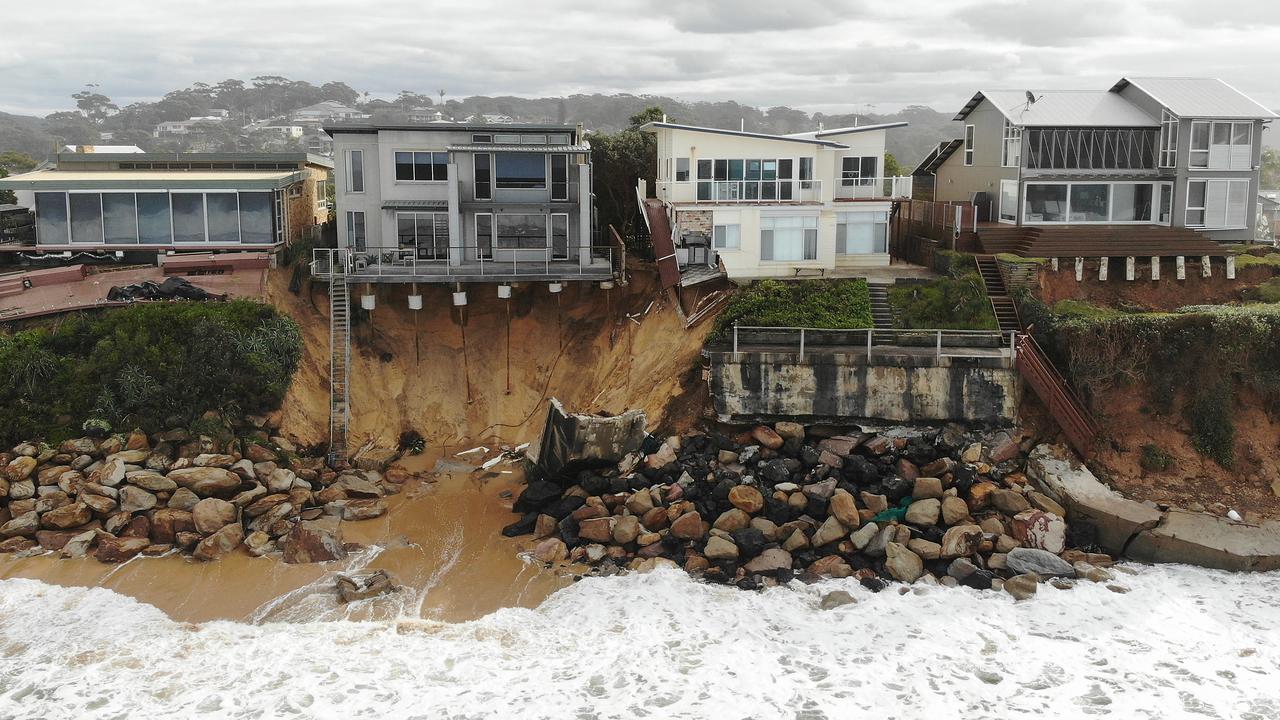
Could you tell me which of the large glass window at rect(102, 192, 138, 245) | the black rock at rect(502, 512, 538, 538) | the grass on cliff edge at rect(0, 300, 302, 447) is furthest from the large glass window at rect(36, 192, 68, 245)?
the black rock at rect(502, 512, 538, 538)

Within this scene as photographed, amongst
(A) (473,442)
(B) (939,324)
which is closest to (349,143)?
(A) (473,442)

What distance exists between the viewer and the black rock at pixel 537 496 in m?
27.2

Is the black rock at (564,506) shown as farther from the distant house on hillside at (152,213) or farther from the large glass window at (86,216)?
the large glass window at (86,216)

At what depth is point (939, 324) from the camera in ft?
97.3

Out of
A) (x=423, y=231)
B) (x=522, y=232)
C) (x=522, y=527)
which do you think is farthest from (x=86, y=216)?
(x=522, y=527)

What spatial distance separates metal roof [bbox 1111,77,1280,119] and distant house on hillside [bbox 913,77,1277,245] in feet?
0.12

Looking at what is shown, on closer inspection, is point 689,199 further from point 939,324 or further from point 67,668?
point 67,668

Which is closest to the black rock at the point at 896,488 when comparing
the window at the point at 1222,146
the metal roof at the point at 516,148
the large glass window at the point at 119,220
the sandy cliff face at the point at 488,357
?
the sandy cliff face at the point at 488,357

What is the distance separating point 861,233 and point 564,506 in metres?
14.7

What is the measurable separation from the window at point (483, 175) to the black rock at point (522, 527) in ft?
40.1

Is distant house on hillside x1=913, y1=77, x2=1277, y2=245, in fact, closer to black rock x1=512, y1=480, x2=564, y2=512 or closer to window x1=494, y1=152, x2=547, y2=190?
window x1=494, y1=152, x2=547, y2=190

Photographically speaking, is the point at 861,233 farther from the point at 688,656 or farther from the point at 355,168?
the point at 688,656

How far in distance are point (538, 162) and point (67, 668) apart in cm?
2050

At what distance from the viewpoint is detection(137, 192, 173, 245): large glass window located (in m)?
34.2
